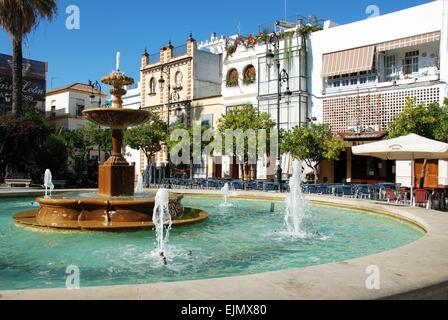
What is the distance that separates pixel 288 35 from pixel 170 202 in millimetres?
21325

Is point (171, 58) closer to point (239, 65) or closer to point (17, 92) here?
point (239, 65)

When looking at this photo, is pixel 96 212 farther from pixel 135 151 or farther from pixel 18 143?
pixel 135 151

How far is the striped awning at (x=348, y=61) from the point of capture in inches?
980

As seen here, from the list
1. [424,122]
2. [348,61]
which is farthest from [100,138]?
[424,122]

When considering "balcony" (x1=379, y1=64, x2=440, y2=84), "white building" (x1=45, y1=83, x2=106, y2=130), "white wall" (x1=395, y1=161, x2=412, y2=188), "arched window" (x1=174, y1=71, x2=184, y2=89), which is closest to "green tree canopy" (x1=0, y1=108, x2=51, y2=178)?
"arched window" (x1=174, y1=71, x2=184, y2=89)

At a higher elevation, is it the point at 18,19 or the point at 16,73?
the point at 18,19

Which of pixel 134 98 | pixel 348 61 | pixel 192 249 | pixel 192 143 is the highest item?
pixel 134 98

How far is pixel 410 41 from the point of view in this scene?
23250mm

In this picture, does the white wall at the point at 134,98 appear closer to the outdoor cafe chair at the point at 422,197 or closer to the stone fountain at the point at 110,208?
the stone fountain at the point at 110,208

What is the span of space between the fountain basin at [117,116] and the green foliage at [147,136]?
64.1ft

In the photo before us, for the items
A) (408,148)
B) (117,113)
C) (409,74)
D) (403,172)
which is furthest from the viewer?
(409,74)

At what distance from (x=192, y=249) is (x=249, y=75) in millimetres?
25989

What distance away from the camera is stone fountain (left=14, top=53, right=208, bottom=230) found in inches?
365

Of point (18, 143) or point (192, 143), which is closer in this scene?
point (18, 143)
